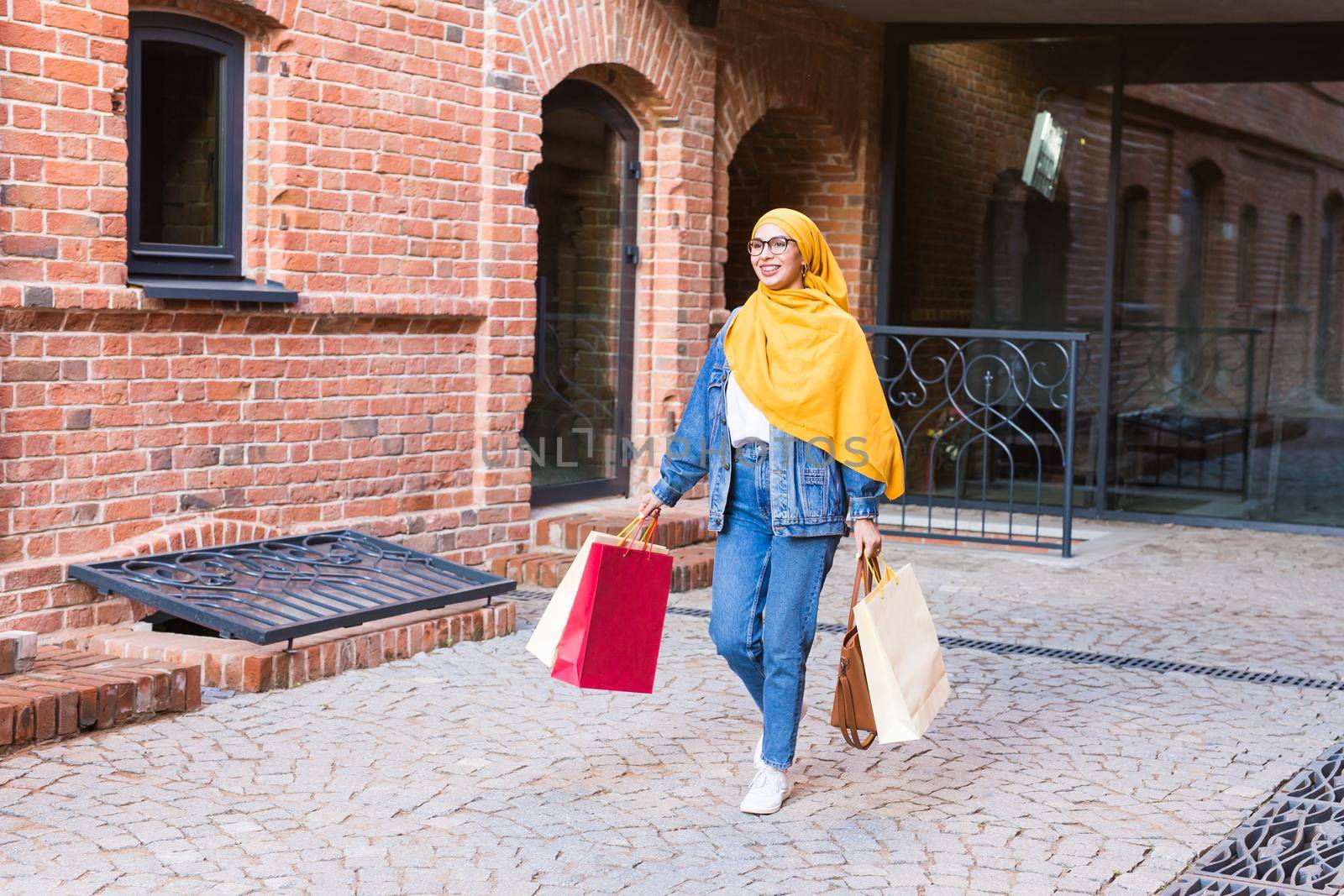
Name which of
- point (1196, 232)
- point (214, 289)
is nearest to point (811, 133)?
point (1196, 232)

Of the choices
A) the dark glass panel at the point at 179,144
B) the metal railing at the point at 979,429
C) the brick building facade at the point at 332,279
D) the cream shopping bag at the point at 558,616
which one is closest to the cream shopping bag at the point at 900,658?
the cream shopping bag at the point at 558,616

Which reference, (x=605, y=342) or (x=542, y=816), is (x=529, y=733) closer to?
(x=542, y=816)

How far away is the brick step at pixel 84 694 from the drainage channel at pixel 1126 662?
258cm

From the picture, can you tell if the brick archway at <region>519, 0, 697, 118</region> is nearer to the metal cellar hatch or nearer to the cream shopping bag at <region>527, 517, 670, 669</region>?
the metal cellar hatch

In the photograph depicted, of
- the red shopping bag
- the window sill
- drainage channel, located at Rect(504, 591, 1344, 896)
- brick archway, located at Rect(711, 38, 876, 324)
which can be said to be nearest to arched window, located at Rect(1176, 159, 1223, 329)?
brick archway, located at Rect(711, 38, 876, 324)

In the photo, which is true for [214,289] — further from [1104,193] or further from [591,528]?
[1104,193]

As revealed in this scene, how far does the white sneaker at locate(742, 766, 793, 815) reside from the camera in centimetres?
429

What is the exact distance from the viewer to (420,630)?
6.08m

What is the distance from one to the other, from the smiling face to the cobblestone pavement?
4.75ft

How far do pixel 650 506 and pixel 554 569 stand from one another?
3.17 m

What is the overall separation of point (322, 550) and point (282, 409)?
612 mm

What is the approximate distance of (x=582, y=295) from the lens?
880 centimetres

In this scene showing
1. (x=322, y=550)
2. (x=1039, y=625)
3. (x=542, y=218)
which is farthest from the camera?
(x=542, y=218)

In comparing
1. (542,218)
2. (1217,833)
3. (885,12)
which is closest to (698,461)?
(1217,833)
